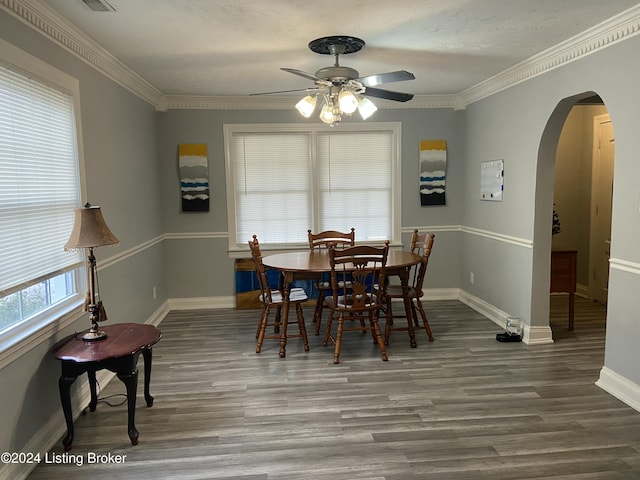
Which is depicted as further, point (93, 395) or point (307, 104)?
point (307, 104)

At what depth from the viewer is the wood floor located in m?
2.32

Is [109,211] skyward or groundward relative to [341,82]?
groundward

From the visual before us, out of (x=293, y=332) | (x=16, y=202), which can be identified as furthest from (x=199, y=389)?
(x=16, y=202)

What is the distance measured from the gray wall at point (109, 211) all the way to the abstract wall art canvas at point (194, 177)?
11.5 inches

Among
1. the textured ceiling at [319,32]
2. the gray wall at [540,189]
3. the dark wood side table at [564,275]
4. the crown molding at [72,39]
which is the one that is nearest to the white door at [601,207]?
the dark wood side table at [564,275]

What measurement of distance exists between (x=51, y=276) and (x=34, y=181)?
21.3 inches

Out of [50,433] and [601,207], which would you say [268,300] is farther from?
[601,207]

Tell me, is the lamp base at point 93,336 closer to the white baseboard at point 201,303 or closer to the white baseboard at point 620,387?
the white baseboard at point 201,303

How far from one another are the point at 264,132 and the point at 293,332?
2.35 m

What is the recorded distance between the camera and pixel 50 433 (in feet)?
8.38

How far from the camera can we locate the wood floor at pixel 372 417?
2324 mm

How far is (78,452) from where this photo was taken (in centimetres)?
249

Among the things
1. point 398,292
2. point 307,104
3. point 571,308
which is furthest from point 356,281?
point 571,308

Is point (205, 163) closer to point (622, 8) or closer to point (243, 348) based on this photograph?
point (243, 348)
